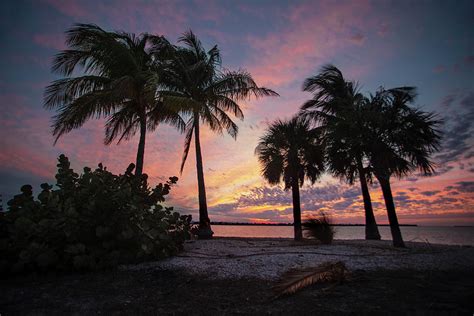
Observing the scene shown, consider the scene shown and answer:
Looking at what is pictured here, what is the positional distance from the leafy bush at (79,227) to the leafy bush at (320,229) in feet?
24.5

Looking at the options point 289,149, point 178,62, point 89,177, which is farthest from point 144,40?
point 89,177

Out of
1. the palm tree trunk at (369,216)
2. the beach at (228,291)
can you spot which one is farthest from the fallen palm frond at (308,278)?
the palm tree trunk at (369,216)

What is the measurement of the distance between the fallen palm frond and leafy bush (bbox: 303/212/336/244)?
7.14 metres

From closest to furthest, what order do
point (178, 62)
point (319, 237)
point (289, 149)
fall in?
point (319, 237) → point (178, 62) → point (289, 149)

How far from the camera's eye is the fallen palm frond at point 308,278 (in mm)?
4262

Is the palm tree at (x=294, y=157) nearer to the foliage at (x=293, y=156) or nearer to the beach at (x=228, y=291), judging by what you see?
the foliage at (x=293, y=156)

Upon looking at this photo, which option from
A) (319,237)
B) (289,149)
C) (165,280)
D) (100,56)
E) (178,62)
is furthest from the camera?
(289,149)

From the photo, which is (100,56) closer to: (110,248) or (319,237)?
(110,248)

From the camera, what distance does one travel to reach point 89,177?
607 cm

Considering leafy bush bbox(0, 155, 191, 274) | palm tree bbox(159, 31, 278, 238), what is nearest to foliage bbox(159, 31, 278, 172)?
palm tree bbox(159, 31, 278, 238)

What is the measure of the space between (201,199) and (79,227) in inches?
397

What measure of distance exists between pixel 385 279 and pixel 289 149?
42.1ft

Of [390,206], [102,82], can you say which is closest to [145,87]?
[102,82]

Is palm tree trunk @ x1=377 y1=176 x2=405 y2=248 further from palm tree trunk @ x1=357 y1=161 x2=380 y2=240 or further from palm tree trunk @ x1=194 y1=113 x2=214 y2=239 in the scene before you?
palm tree trunk @ x1=194 y1=113 x2=214 y2=239
